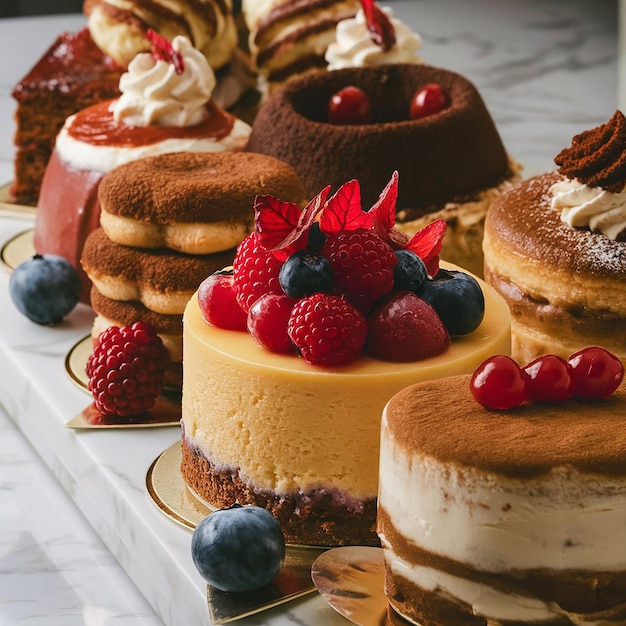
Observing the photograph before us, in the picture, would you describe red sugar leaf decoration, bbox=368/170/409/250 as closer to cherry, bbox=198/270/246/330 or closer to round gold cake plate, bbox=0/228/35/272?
cherry, bbox=198/270/246/330

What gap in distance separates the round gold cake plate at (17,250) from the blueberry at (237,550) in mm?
1371

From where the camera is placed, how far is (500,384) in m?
1.65

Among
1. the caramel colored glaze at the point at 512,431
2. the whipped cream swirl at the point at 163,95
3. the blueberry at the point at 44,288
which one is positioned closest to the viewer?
the caramel colored glaze at the point at 512,431

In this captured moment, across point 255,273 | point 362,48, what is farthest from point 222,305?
point 362,48

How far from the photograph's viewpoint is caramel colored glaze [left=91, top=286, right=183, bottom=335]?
8.09ft

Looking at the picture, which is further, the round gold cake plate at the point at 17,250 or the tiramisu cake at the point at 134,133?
the round gold cake plate at the point at 17,250

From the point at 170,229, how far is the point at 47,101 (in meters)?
1.31

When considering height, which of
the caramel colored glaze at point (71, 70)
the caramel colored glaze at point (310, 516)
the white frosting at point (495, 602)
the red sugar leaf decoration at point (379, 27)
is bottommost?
the caramel colored glaze at point (310, 516)

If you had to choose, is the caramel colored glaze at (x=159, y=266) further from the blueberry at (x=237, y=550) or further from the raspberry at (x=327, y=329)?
the blueberry at (x=237, y=550)

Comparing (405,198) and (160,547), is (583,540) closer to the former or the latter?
(160,547)

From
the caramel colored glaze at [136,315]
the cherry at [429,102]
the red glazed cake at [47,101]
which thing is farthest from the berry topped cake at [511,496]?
the red glazed cake at [47,101]

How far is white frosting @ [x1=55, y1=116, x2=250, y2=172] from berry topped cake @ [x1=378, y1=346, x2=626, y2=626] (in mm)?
1291

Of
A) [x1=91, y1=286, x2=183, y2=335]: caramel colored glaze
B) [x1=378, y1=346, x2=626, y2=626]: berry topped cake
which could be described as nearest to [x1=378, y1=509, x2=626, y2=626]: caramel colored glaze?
[x1=378, y1=346, x2=626, y2=626]: berry topped cake

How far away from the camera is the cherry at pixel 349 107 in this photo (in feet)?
9.88
